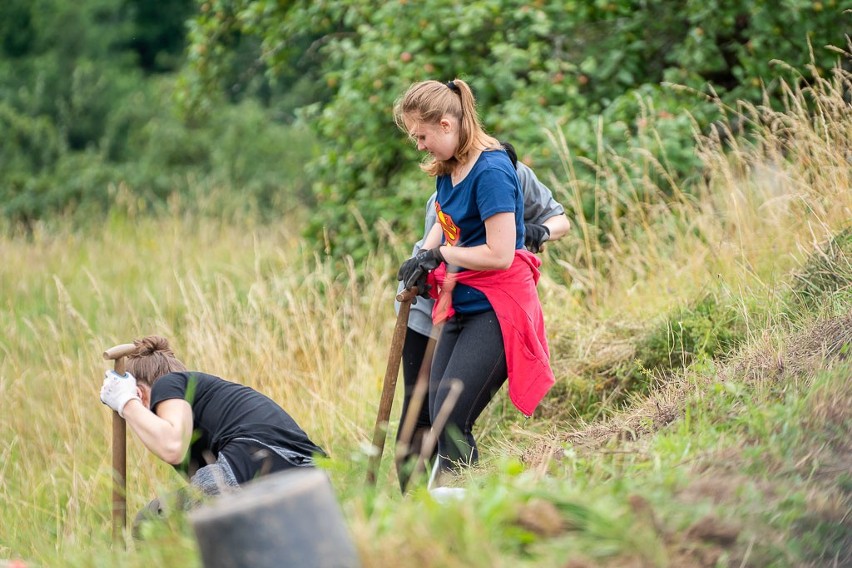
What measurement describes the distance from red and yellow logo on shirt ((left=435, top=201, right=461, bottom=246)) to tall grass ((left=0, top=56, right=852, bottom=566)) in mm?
867

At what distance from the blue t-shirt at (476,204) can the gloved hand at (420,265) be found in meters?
0.10

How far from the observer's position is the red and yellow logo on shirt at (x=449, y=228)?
3.83 metres

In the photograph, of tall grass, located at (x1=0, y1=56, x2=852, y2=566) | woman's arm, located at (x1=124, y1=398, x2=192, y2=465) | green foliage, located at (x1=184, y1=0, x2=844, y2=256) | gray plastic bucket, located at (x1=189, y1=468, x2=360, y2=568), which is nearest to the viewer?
gray plastic bucket, located at (x1=189, y1=468, x2=360, y2=568)

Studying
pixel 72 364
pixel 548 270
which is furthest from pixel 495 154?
pixel 72 364

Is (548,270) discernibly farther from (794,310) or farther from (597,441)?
(597,441)

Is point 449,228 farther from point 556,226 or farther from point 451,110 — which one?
point 556,226

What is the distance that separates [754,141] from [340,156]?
119 inches

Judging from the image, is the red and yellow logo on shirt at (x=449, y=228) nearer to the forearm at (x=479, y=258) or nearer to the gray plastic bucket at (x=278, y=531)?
the forearm at (x=479, y=258)

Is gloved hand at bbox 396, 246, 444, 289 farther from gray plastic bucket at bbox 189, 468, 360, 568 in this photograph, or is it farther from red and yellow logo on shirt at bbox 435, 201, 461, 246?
gray plastic bucket at bbox 189, 468, 360, 568

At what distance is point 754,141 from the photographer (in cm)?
718

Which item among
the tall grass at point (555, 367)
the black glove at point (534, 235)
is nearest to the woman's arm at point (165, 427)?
the tall grass at point (555, 367)

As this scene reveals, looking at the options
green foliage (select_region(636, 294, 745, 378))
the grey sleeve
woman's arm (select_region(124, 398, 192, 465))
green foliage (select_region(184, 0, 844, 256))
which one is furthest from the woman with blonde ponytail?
green foliage (select_region(184, 0, 844, 256))

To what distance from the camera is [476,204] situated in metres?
3.73

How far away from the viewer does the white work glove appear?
353cm
